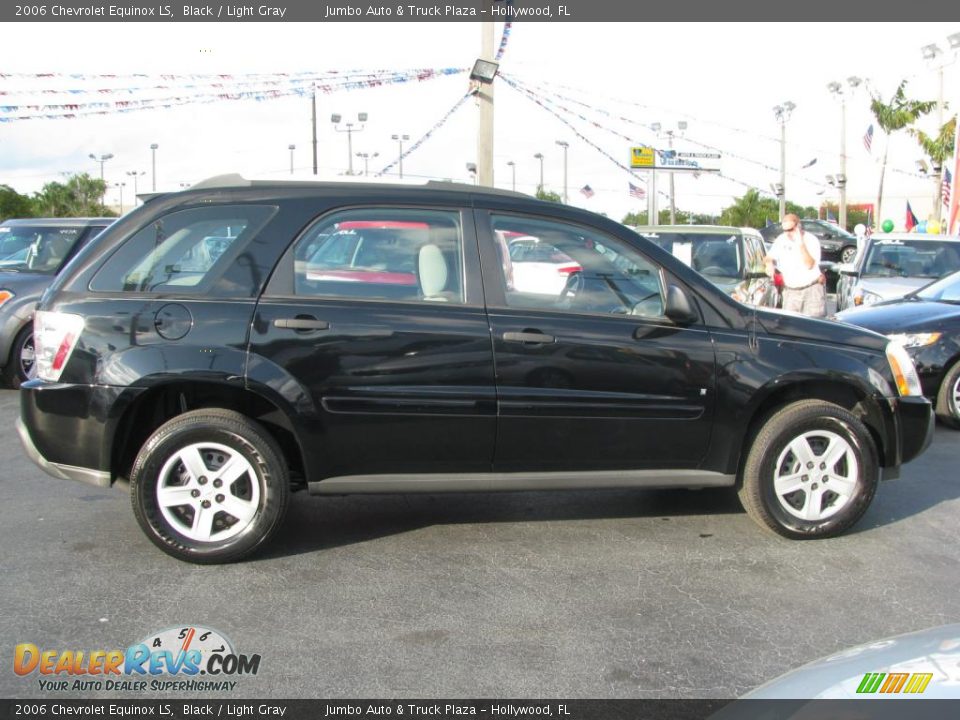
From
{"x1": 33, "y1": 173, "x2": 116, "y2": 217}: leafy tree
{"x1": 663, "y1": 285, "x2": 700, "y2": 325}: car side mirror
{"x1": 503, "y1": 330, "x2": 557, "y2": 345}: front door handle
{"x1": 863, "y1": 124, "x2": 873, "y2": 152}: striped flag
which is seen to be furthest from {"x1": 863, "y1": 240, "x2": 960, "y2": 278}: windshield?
{"x1": 33, "y1": 173, "x2": 116, "y2": 217}: leafy tree

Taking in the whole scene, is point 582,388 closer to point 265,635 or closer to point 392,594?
point 392,594

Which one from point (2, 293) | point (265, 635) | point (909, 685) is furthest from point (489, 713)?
point (2, 293)

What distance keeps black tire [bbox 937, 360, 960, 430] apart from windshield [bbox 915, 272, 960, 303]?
1.22 meters

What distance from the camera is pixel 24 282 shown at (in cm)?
916

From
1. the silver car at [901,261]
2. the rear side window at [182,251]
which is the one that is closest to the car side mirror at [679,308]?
the rear side window at [182,251]

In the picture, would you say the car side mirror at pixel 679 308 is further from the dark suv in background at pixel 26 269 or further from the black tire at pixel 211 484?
the dark suv in background at pixel 26 269

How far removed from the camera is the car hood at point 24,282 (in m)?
9.06

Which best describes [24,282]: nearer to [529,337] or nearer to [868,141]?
[529,337]

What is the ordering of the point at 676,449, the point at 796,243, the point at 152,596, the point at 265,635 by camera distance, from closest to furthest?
the point at 265,635, the point at 152,596, the point at 676,449, the point at 796,243

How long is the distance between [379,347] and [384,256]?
18.9 inches

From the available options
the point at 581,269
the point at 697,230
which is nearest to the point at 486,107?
the point at 697,230

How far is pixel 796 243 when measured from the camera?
10164 millimetres

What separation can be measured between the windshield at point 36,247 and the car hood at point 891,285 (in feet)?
30.9

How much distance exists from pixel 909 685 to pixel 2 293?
9.07 meters
